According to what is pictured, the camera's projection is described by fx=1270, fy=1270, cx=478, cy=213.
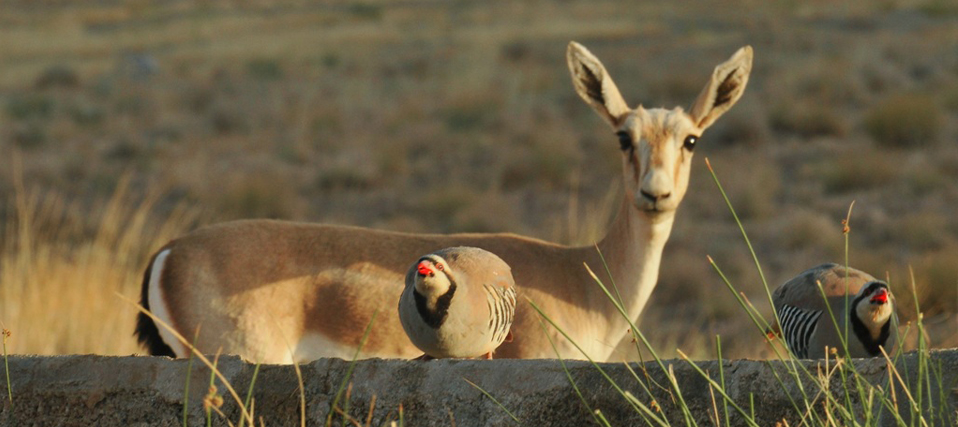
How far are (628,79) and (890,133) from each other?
7.98 metres

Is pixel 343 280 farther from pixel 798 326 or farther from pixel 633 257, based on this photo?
pixel 798 326

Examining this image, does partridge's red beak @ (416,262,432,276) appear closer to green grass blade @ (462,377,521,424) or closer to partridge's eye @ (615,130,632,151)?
green grass blade @ (462,377,521,424)

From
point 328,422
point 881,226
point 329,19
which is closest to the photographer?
point 328,422

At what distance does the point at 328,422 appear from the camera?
9.91 ft

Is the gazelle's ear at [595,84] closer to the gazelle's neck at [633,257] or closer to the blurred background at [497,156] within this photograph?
the gazelle's neck at [633,257]

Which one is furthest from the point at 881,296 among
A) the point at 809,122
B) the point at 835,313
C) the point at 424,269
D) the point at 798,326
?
the point at 809,122

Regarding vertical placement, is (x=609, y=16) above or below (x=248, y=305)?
below

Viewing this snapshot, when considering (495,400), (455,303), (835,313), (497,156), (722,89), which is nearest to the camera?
(495,400)

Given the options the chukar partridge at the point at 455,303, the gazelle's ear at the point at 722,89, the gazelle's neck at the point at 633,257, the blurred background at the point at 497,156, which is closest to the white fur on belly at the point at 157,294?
the gazelle's neck at the point at 633,257

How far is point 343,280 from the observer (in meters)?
5.32

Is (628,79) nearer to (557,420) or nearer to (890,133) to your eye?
(890,133)

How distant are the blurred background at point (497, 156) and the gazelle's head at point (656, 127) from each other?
182 cm

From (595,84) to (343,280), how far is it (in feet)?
4.74

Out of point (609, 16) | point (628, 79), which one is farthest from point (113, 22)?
point (628, 79)
